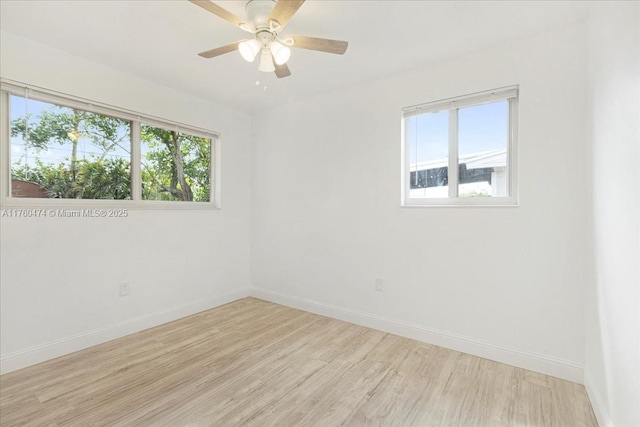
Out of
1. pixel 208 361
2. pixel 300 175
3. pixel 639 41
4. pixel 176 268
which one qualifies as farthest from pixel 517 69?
pixel 176 268

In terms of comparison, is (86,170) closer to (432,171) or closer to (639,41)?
(432,171)

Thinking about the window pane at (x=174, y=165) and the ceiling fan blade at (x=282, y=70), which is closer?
the ceiling fan blade at (x=282, y=70)

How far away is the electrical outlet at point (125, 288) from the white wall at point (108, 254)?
5 centimetres

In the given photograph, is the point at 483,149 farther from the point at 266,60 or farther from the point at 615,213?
the point at 266,60

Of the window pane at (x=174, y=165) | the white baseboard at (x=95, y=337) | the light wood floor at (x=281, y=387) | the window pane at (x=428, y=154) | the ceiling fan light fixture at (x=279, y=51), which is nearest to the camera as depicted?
the light wood floor at (x=281, y=387)

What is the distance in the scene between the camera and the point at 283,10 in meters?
1.49

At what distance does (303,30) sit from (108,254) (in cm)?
240

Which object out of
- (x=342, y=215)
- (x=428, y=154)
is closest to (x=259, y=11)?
(x=428, y=154)

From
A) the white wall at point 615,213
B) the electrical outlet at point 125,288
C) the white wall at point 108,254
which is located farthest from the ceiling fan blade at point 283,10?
the electrical outlet at point 125,288

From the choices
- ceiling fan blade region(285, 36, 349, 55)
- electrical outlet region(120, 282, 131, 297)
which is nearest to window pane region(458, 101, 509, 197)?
ceiling fan blade region(285, 36, 349, 55)

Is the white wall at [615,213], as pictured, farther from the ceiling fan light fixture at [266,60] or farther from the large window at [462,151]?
the ceiling fan light fixture at [266,60]

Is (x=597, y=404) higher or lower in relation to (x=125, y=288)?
lower

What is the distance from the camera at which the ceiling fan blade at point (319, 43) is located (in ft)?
5.51

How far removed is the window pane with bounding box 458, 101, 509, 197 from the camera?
228 cm
